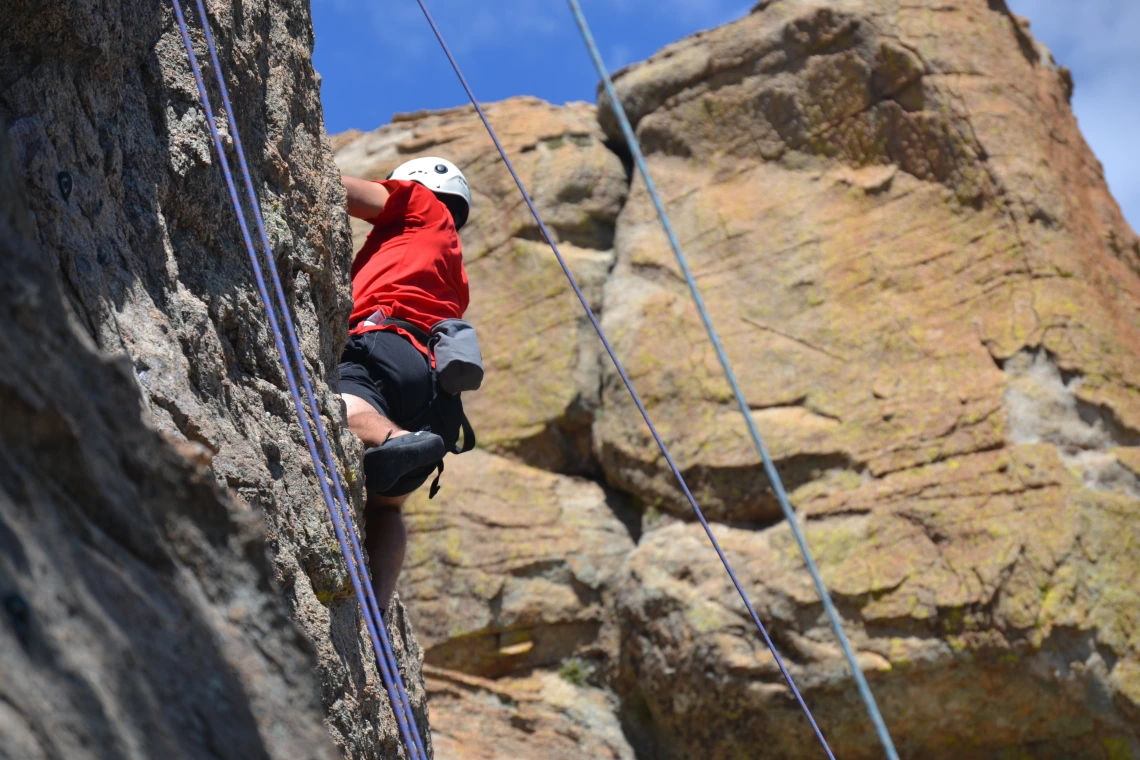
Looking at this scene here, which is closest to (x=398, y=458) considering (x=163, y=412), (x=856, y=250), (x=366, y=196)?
(x=366, y=196)

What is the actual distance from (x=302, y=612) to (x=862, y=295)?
6972 mm

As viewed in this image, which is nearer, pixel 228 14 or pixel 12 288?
pixel 12 288

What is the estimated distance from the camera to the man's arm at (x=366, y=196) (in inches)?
198

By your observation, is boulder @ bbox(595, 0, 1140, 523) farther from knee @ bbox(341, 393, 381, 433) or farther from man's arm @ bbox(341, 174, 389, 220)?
knee @ bbox(341, 393, 381, 433)

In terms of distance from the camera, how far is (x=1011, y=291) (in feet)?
29.9

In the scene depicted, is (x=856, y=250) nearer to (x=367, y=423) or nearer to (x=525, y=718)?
(x=525, y=718)

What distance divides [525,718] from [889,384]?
3.54m

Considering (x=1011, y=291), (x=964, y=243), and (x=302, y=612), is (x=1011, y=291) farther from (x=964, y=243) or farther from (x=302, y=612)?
(x=302, y=612)

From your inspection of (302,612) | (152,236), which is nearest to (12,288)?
(152,236)

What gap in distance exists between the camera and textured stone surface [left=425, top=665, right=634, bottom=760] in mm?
8164

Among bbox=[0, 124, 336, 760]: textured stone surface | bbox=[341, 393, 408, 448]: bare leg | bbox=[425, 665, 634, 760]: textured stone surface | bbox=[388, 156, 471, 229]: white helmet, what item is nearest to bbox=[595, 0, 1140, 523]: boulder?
bbox=[425, 665, 634, 760]: textured stone surface

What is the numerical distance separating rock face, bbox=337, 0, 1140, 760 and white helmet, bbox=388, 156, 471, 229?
3.94 meters

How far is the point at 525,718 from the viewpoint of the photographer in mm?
8539

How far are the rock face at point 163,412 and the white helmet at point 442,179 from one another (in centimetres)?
48
